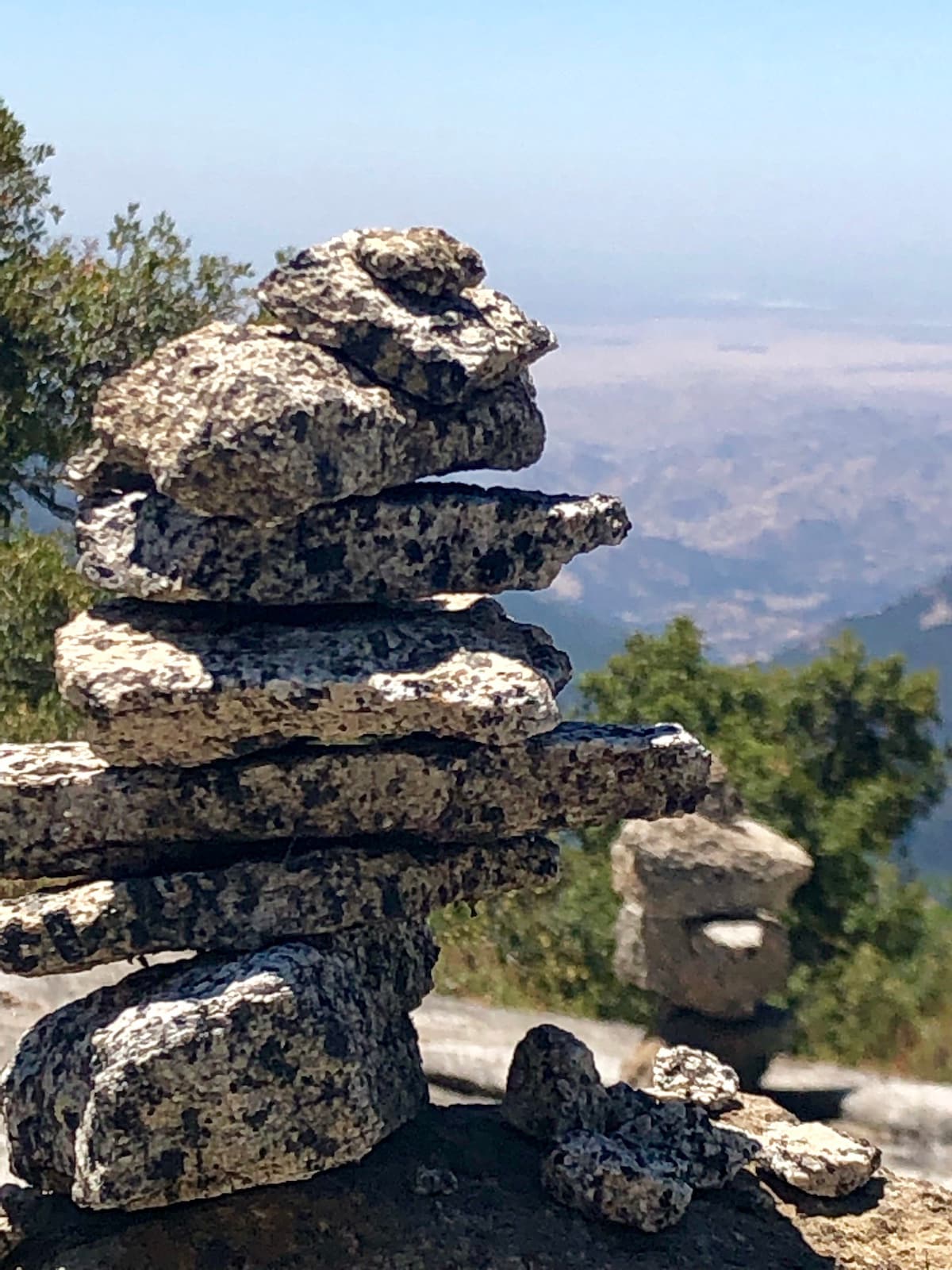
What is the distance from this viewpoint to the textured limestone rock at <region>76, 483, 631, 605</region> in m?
16.1

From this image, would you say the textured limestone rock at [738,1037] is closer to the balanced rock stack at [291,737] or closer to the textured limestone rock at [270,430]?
the balanced rock stack at [291,737]

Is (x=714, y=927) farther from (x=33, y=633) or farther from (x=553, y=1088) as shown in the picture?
(x=33, y=633)

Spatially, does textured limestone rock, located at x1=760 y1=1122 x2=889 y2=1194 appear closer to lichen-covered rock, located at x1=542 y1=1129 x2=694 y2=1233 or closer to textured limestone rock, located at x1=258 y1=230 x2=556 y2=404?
lichen-covered rock, located at x1=542 y1=1129 x2=694 y2=1233

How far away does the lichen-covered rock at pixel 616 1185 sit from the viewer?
16672mm

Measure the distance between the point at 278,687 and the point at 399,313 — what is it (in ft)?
14.4

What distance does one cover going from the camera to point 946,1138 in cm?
2156

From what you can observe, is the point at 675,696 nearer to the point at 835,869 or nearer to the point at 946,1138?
the point at 835,869

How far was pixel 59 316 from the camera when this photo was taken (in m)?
29.8

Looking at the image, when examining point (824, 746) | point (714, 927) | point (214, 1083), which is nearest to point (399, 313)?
point (214, 1083)

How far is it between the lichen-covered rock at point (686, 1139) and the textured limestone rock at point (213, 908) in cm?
406

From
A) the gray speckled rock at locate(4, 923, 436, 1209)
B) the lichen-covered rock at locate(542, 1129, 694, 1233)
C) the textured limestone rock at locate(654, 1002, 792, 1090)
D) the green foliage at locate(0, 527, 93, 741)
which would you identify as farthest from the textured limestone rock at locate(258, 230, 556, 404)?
the green foliage at locate(0, 527, 93, 741)

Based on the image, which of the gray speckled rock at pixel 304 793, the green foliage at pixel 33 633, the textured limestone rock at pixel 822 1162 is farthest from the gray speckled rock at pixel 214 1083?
the green foliage at pixel 33 633

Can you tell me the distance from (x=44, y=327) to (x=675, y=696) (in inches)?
607

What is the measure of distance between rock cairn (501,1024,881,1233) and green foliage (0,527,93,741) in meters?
13.1
